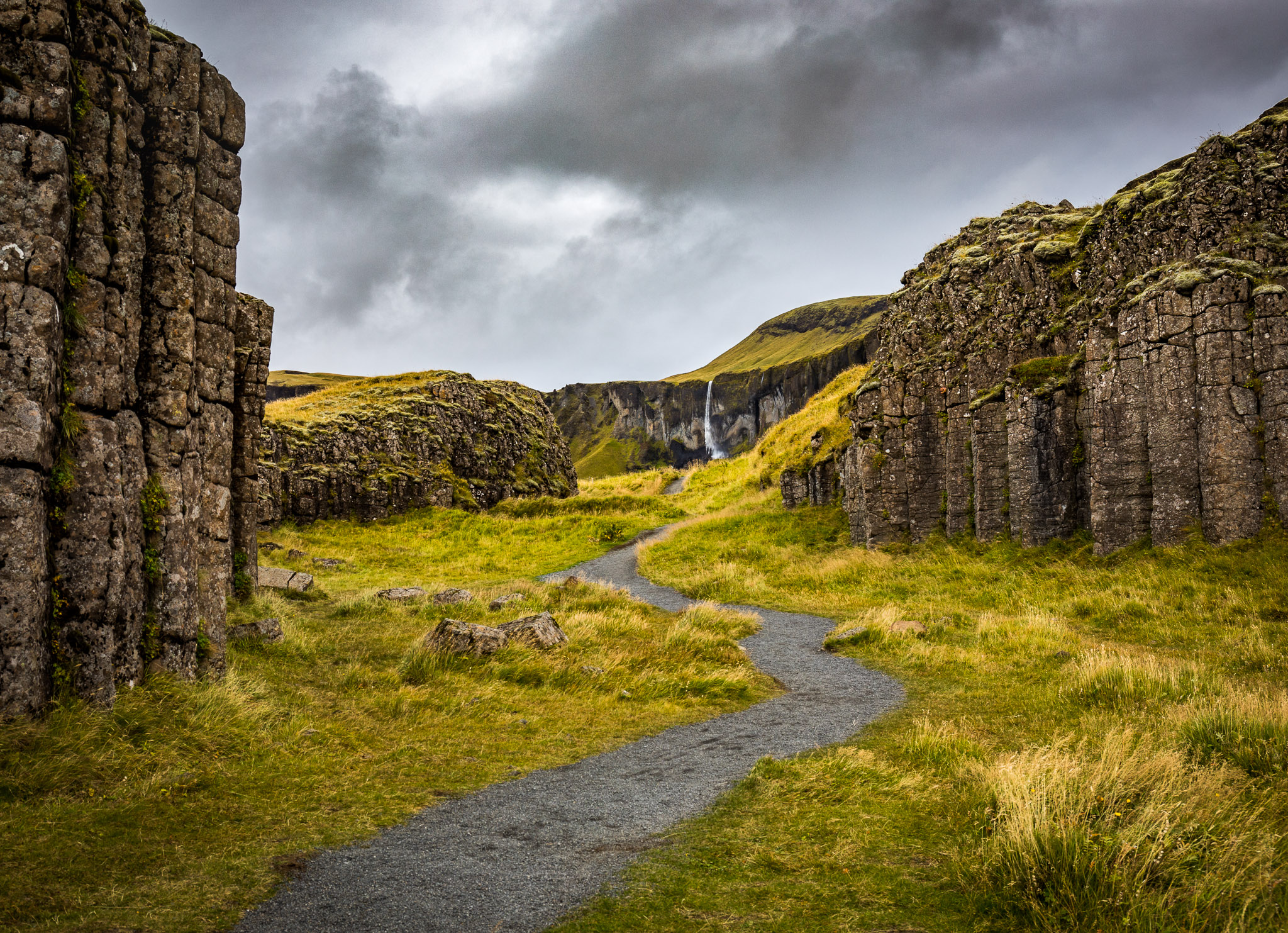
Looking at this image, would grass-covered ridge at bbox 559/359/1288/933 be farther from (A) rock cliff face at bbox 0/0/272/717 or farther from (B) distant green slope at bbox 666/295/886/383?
(B) distant green slope at bbox 666/295/886/383

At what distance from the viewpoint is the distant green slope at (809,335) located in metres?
166

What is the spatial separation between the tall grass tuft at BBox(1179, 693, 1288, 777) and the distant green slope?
482 feet

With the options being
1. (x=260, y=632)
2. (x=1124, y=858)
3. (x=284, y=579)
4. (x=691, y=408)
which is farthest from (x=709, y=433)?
(x=1124, y=858)

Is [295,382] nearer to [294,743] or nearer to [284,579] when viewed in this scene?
[284,579]

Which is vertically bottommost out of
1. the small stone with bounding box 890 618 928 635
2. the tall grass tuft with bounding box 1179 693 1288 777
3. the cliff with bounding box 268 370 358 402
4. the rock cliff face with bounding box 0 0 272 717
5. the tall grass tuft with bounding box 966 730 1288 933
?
the small stone with bounding box 890 618 928 635

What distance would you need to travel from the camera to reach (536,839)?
282 inches

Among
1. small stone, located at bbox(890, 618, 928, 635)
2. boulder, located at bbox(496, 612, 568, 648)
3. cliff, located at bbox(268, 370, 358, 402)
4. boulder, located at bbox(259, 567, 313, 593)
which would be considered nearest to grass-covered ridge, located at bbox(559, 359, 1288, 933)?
small stone, located at bbox(890, 618, 928, 635)

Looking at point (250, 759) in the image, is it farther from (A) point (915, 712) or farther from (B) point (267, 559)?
(B) point (267, 559)

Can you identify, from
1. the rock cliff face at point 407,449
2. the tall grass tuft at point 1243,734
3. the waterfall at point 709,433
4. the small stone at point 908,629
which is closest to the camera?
the tall grass tuft at point 1243,734

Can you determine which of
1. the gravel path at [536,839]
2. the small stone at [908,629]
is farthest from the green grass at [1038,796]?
the gravel path at [536,839]

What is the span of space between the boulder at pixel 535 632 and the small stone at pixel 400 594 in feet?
25.3

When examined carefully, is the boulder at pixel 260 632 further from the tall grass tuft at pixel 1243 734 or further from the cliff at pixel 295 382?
the cliff at pixel 295 382

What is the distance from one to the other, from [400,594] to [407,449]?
30.2 meters

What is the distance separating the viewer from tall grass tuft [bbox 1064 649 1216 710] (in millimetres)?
11469
